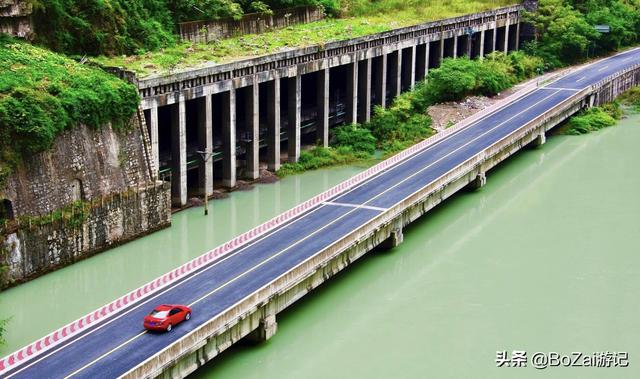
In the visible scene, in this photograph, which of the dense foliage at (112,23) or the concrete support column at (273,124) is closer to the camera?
the dense foliage at (112,23)

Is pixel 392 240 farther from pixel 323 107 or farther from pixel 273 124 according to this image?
pixel 323 107

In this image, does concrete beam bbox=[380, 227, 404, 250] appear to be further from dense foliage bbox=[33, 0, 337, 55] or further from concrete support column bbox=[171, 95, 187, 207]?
dense foliage bbox=[33, 0, 337, 55]

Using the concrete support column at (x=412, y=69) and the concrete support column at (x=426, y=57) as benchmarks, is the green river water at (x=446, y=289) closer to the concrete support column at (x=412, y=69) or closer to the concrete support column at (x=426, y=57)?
the concrete support column at (x=412, y=69)

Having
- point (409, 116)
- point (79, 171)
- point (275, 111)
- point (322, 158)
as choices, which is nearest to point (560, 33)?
point (409, 116)

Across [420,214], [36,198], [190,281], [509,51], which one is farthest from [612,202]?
[509,51]

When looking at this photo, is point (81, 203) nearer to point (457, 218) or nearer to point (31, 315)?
point (31, 315)

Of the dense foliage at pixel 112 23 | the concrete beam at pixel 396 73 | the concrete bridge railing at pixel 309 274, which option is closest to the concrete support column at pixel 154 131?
the dense foliage at pixel 112 23

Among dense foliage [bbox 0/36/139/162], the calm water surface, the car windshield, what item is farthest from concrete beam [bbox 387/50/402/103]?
the car windshield

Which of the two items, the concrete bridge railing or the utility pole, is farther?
the utility pole

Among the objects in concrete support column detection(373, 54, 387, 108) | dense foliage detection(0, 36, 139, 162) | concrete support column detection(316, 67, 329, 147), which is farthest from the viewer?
concrete support column detection(373, 54, 387, 108)
